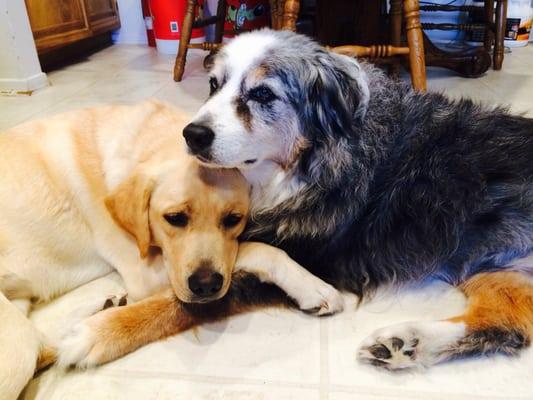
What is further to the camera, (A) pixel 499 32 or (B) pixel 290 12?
(A) pixel 499 32

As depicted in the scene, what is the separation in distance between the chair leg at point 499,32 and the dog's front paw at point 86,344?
11.1ft

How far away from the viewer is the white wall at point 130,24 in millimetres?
4641

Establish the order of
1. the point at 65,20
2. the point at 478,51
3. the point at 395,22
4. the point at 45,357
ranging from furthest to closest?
the point at 65,20 < the point at 478,51 < the point at 395,22 < the point at 45,357

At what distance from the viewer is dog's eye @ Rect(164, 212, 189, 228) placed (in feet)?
3.75

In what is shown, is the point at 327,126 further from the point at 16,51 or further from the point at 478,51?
the point at 16,51

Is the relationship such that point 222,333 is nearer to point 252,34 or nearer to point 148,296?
point 148,296

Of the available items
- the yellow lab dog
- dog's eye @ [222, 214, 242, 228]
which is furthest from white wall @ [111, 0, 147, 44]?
dog's eye @ [222, 214, 242, 228]

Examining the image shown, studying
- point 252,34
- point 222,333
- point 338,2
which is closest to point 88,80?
point 338,2

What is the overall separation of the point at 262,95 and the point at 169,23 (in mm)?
3264

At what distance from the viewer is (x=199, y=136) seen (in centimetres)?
113

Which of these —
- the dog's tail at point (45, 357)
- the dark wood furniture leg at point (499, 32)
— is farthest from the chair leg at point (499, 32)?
the dog's tail at point (45, 357)

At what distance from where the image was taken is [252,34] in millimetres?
1327

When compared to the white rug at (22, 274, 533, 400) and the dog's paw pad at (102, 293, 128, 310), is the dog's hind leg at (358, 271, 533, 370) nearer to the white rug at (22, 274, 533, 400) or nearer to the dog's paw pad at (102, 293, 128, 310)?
the white rug at (22, 274, 533, 400)

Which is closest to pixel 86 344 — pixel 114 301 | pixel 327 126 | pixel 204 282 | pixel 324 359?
pixel 114 301
